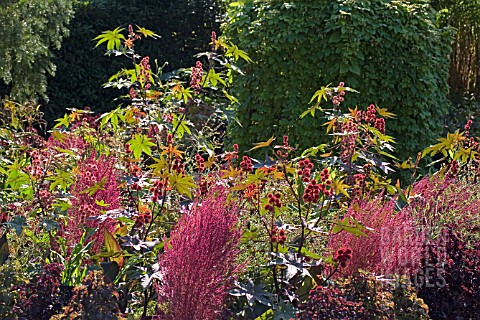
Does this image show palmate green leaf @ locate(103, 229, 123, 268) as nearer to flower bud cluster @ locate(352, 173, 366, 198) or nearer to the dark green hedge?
flower bud cluster @ locate(352, 173, 366, 198)

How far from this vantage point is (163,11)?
10969 mm

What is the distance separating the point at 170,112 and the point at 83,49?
6.26 m

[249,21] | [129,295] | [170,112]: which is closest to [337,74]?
[249,21]

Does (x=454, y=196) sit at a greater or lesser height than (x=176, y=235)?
lesser

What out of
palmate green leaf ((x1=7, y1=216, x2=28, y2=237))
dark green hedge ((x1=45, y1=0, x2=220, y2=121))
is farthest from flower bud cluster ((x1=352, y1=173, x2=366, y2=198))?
dark green hedge ((x1=45, y1=0, x2=220, y2=121))

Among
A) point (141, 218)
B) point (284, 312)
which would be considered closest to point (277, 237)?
point (284, 312)

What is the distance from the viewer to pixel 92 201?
12.3 feet

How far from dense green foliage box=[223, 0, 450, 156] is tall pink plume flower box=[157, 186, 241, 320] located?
384 cm

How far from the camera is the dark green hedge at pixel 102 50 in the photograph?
34.3 feet

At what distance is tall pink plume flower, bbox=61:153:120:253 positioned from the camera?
11.8 ft

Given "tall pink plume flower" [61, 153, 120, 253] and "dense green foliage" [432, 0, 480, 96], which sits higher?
"tall pink plume flower" [61, 153, 120, 253]

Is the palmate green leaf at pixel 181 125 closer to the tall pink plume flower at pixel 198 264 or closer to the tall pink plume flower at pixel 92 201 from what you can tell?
the tall pink plume flower at pixel 92 201

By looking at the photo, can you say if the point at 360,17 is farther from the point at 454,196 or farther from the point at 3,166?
the point at 3,166

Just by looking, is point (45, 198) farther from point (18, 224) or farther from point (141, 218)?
point (141, 218)
